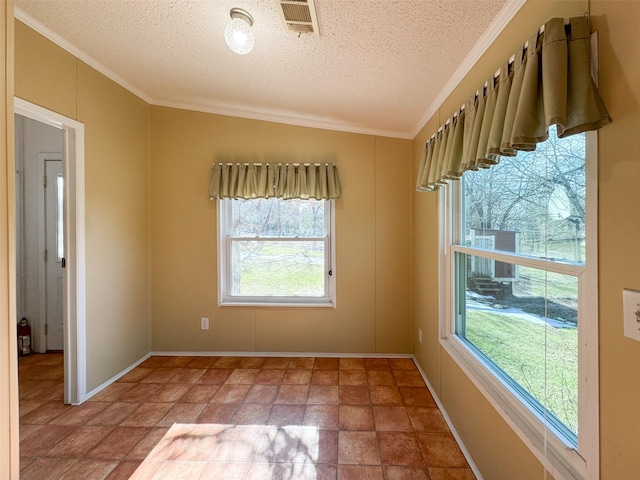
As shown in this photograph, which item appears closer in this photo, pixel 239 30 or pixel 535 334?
pixel 535 334

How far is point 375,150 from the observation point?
10.1 ft

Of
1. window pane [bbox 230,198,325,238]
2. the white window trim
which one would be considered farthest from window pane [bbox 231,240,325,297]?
the white window trim

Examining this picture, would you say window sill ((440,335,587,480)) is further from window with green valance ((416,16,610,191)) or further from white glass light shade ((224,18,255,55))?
white glass light shade ((224,18,255,55))

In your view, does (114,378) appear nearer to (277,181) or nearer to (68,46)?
(277,181)

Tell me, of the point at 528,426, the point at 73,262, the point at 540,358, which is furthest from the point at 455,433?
the point at 73,262

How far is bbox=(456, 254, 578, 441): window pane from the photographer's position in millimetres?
1057

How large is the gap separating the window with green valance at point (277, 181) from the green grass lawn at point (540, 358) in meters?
1.86

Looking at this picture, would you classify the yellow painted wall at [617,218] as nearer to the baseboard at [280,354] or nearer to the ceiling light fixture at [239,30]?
the ceiling light fixture at [239,30]

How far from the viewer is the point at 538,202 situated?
1235 mm

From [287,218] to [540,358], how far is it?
7.99 ft

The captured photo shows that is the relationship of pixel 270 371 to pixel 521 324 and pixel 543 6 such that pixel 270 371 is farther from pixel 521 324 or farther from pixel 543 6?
pixel 543 6

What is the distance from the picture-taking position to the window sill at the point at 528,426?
1.00 metres

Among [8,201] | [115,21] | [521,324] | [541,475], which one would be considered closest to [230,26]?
[115,21]

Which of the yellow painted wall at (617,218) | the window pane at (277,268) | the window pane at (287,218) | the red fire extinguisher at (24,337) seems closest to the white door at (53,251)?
the red fire extinguisher at (24,337)
